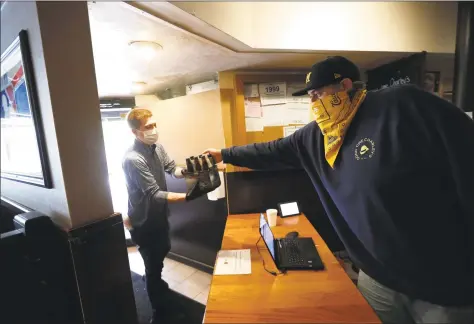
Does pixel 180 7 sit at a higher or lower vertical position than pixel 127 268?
higher

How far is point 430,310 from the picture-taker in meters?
0.75

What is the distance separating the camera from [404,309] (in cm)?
84

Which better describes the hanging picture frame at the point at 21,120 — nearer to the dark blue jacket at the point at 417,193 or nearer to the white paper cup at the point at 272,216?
the white paper cup at the point at 272,216

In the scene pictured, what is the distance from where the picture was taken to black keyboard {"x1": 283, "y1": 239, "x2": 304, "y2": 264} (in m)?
1.15

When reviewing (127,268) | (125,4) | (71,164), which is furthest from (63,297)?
(125,4)

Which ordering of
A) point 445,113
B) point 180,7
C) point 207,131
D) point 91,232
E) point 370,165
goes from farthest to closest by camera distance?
point 207,131 → point 91,232 → point 180,7 → point 370,165 → point 445,113

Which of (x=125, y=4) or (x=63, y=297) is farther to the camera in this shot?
(x=63, y=297)

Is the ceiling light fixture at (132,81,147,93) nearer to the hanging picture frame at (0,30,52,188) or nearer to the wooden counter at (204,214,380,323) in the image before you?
the hanging picture frame at (0,30,52,188)

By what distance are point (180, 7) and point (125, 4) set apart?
0.70 feet

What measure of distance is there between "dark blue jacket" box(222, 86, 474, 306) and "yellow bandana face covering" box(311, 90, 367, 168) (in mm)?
71

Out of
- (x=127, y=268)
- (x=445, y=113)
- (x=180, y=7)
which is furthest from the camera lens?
(x=127, y=268)

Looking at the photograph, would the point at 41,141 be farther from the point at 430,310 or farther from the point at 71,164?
the point at 430,310

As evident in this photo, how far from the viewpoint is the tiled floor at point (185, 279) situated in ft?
6.42

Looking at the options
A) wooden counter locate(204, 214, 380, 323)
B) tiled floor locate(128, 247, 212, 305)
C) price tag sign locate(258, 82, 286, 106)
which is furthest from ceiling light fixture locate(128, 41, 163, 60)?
tiled floor locate(128, 247, 212, 305)
